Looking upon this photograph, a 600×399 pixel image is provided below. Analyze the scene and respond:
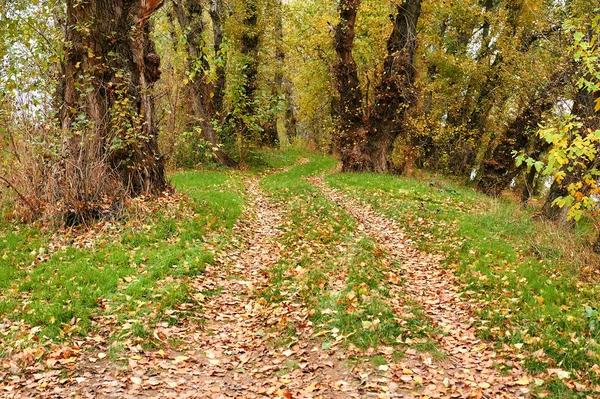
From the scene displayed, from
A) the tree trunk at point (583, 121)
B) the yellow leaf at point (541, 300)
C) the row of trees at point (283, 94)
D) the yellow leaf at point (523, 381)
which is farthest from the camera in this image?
the tree trunk at point (583, 121)

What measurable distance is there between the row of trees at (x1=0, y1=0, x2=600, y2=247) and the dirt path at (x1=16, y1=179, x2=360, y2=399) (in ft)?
13.3

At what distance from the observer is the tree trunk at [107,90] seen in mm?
10258

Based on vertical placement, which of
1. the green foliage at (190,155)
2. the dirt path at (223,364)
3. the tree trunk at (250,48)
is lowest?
the dirt path at (223,364)

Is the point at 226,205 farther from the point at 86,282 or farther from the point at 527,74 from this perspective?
the point at 527,74

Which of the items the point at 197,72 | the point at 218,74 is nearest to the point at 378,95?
the point at 218,74

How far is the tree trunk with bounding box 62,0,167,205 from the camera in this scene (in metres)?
10.3

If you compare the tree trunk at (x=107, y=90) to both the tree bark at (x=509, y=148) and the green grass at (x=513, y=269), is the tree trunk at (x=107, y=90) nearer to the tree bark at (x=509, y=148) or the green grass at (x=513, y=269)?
the green grass at (x=513, y=269)

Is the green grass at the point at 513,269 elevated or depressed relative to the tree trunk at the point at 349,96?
depressed

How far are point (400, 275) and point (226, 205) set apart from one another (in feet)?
18.8

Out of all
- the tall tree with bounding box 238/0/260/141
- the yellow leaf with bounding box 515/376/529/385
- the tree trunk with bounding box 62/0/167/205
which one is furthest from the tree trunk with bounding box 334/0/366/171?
the yellow leaf with bounding box 515/376/529/385

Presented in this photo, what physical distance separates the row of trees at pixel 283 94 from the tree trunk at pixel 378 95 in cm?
6

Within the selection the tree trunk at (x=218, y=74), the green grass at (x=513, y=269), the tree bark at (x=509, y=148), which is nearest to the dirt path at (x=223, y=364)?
the green grass at (x=513, y=269)

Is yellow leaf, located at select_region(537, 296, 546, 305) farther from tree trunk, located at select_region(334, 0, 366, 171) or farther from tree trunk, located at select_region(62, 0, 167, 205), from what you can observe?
tree trunk, located at select_region(334, 0, 366, 171)

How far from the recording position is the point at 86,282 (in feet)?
25.0
